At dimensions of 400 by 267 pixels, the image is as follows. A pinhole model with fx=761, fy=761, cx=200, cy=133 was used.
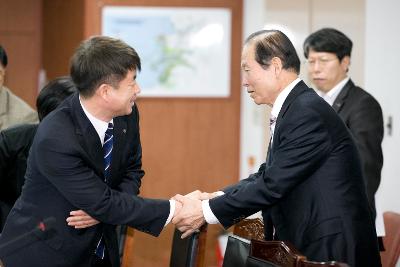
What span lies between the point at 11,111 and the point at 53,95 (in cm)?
110

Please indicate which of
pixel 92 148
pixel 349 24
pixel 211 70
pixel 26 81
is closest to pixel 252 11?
pixel 211 70

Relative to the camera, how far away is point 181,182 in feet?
20.5

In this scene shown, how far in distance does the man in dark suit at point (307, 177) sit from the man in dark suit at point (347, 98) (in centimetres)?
101

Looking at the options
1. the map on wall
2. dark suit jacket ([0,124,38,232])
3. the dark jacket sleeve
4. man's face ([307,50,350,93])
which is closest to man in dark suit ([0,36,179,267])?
dark suit jacket ([0,124,38,232])

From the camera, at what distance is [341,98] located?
12.3 feet

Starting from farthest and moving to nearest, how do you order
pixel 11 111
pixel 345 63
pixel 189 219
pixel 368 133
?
pixel 11 111 < pixel 345 63 < pixel 368 133 < pixel 189 219

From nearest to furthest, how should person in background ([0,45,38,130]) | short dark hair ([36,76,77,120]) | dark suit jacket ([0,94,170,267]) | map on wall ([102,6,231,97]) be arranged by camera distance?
dark suit jacket ([0,94,170,267]), short dark hair ([36,76,77,120]), person in background ([0,45,38,130]), map on wall ([102,6,231,97])

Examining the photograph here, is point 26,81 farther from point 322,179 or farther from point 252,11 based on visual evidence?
point 322,179

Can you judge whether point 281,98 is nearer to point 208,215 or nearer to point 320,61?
point 208,215

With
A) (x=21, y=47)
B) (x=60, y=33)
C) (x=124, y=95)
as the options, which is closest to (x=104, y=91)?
(x=124, y=95)

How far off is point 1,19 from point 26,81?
608 mm

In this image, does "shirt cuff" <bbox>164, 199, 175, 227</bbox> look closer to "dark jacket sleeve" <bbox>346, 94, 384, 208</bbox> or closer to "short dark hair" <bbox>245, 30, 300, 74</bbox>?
"short dark hair" <bbox>245, 30, 300, 74</bbox>

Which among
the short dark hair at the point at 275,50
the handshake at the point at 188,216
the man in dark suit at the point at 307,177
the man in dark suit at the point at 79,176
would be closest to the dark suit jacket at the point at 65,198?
the man in dark suit at the point at 79,176

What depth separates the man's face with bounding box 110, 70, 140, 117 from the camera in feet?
8.53
